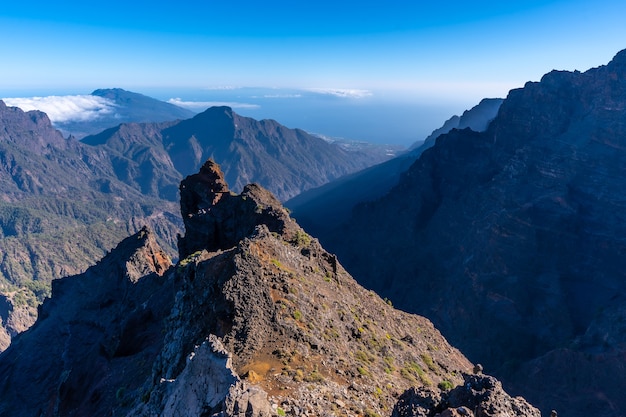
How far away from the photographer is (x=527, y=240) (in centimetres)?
9206

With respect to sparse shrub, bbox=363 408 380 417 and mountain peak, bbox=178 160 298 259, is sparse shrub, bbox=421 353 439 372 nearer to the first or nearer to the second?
sparse shrub, bbox=363 408 380 417

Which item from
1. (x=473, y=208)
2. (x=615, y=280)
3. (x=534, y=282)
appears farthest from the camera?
(x=473, y=208)

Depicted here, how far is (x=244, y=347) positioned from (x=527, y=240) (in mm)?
88082

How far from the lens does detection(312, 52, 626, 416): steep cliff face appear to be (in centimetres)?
6988

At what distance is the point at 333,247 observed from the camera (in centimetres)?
12912

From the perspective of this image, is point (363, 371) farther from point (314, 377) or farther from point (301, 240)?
point (301, 240)

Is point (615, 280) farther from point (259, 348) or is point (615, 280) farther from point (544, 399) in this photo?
point (259, 348)

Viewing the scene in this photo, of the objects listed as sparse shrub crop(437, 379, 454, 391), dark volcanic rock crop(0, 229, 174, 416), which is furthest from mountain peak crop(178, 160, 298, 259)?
sparse shrub crop(437, 379, 454, 391)

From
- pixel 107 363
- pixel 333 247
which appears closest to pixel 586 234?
pixel 333 247

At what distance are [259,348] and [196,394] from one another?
4442mm

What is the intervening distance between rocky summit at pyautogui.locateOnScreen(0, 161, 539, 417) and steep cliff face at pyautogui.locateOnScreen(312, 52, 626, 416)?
134 feet

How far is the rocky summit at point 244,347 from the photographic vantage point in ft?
52.5

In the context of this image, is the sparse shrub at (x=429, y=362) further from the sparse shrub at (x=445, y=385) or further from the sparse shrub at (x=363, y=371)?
the sparse shrub at (x=363, y=371)

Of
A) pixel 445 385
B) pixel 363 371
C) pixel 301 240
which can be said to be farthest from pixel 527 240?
pixel 363 371
